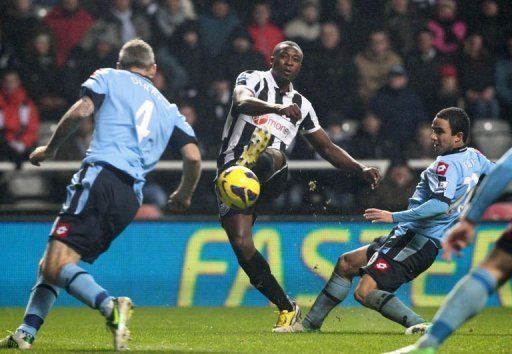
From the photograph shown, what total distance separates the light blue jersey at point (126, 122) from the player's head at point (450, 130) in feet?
6.76

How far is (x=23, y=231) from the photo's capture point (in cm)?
1187

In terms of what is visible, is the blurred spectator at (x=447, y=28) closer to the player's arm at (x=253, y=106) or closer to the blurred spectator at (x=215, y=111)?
the blurred spectator at (x=215, y=111)

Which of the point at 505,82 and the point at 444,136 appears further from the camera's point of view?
the point at 505,82

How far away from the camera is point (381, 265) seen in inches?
322

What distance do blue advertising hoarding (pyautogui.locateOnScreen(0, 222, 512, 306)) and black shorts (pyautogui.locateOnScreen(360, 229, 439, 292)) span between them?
359 cm

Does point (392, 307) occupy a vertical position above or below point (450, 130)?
below

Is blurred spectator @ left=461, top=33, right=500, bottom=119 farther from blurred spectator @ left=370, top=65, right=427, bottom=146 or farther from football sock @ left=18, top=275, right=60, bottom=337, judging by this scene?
football sock @ left=18, top=275, right=60, bottom=337

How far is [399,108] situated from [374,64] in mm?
874

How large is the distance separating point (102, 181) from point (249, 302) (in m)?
5.58

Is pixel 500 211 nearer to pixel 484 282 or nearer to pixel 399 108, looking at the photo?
pixel 399 108

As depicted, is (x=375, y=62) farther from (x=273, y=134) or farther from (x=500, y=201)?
(x=273, y=134)

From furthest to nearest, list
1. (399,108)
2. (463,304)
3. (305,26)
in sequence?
(305,26) → (399,108) → (463,304)

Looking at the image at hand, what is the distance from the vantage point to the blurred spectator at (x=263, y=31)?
1409 cm

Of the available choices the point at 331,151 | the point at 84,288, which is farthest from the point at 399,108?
the point at 84,288
